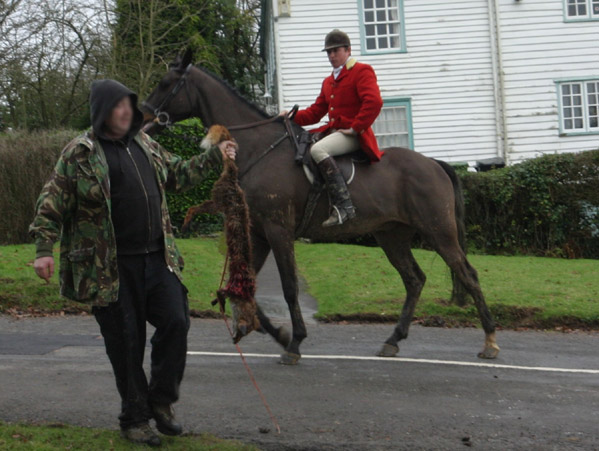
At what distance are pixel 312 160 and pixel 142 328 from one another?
354 centimetres

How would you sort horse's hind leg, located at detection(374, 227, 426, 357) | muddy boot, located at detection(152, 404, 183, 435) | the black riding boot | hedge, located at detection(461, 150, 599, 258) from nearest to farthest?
muddy boot, located at detection(152, 404, 183, 435) < the black riding boot < horse's hind leg, located at detection(374, 227, 426, 357) < hedge, located at detection(461, 150, 599, 258)

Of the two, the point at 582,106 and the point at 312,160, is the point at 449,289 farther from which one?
the point at 582,106

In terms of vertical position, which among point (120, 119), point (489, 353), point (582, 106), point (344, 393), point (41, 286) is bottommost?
point (489, 353)

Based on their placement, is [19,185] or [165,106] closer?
[165,106]

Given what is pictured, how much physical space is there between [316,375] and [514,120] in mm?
17363

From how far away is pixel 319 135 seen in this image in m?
8.27

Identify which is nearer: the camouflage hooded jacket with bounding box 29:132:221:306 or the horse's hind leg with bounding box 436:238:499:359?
the camouflage hooded jacket with bounding box 29:132:221:306

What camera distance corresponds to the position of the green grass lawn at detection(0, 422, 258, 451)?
464 centimetres

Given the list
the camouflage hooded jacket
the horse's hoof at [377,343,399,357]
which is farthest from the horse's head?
the camouflage hooded jacket

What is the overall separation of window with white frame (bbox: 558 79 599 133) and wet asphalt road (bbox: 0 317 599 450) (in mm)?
15525

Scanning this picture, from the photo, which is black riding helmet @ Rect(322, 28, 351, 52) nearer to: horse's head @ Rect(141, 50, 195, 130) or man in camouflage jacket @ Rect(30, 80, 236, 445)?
horse's head @ Rect(141, 50, 195, 130)

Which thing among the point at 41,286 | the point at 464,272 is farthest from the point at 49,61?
the point at 464,272

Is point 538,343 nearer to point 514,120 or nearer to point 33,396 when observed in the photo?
point 33,396

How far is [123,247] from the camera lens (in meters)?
4.68
